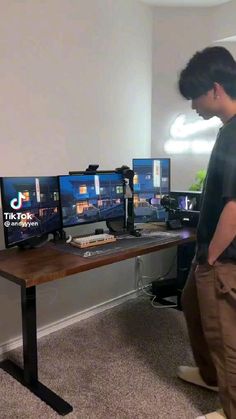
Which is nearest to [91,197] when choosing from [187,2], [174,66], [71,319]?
[71,319]

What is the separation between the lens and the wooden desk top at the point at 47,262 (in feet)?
5.44

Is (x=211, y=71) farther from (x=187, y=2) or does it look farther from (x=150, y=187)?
(x=187, y=2)

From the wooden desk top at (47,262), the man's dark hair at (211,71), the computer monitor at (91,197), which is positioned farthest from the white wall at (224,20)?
the wooden desk top at (47,262)

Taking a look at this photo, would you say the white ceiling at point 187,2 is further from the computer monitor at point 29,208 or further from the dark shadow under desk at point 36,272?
the dark shadow under desk at point 36,272

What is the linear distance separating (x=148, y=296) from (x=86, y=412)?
157cm

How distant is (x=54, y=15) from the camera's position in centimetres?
245

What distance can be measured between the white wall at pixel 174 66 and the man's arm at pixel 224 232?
1.94 meters

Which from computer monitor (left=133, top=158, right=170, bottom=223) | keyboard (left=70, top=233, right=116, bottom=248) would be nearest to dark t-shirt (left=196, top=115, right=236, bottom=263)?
keyboard (left=70, top=233, right=116, bottom=248)

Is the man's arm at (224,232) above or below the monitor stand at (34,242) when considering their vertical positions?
above

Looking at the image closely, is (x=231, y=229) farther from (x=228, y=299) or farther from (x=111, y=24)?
(x=111, y=24)

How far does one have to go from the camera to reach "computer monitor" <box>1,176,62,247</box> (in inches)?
74.7

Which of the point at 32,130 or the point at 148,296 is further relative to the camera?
the point at 148,296

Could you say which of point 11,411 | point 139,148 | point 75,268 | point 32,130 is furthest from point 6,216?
point 139,148

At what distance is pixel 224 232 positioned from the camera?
1.47 m
